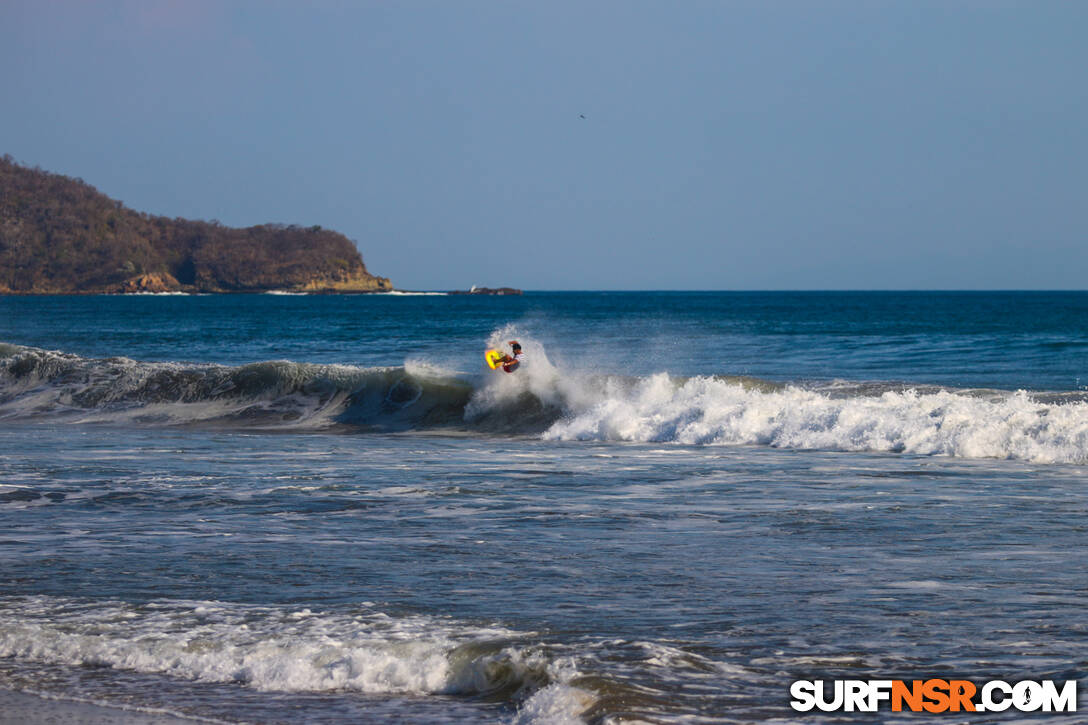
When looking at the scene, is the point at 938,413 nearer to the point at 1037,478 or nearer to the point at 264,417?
the point at 1037,478

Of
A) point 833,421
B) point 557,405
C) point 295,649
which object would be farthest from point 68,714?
point 557,405

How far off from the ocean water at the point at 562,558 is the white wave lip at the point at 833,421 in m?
0.06

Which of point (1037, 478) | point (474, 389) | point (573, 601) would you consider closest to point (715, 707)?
point (573, 601)

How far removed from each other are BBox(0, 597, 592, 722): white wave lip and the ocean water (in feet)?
0.07

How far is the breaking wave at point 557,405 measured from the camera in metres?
17.0

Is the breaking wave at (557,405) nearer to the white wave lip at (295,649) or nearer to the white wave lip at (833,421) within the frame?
the white wave lip at (833,421)

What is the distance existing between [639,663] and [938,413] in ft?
42.7

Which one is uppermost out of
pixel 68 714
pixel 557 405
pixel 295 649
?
pixel 557 405

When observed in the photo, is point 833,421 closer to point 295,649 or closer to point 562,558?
point 562,558

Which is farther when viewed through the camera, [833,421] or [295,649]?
[833,421]

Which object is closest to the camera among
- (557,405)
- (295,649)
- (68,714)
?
(68,714)

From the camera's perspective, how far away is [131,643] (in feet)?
23.1

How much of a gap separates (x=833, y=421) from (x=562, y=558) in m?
10.4

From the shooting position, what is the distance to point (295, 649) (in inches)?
270
